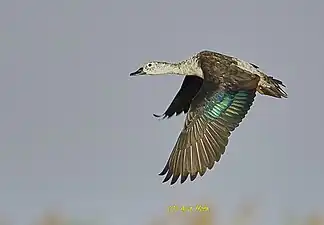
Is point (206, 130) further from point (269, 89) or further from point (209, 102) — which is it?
point (269, 89)

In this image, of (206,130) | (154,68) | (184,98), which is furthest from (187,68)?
(206,130)

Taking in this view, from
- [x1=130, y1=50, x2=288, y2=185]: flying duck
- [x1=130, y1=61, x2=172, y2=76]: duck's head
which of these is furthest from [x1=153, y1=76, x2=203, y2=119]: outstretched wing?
[x1=130, y1=61, x2=172, y2=76]: duck's head

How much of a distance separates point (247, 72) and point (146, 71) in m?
1.43

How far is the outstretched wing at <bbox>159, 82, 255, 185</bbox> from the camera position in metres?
7.18

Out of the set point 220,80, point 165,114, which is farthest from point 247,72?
point 165,114

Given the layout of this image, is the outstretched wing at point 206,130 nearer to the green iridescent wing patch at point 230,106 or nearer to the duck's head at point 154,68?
the green iridescent wing patch at point 230,106

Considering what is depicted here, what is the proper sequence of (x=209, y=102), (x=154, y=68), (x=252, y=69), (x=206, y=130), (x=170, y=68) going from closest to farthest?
(x=206, y=130) < (x=209, y=102) < (x=252, y=69) < (x=170, y=68) < (x=154, y=68)

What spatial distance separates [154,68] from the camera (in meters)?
8.99

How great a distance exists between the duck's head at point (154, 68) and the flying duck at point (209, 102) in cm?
2

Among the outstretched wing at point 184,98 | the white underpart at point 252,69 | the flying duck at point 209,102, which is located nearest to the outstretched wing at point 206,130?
the flying duck at point 209,102

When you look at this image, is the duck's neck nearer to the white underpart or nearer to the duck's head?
the duck's head

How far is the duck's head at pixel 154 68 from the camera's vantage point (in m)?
8.90

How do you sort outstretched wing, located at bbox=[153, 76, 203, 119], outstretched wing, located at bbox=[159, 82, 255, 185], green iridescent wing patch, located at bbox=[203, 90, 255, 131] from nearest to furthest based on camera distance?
1. outstretched wing, located at bbox=[159, 82, 255, 185]
2. green iridescent wing patch, located at bbox=[203, 90, 255, 131]
3. outstretched wing, located at bbox=[153, 76, 203, 119]

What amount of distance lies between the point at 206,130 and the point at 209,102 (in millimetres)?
307
